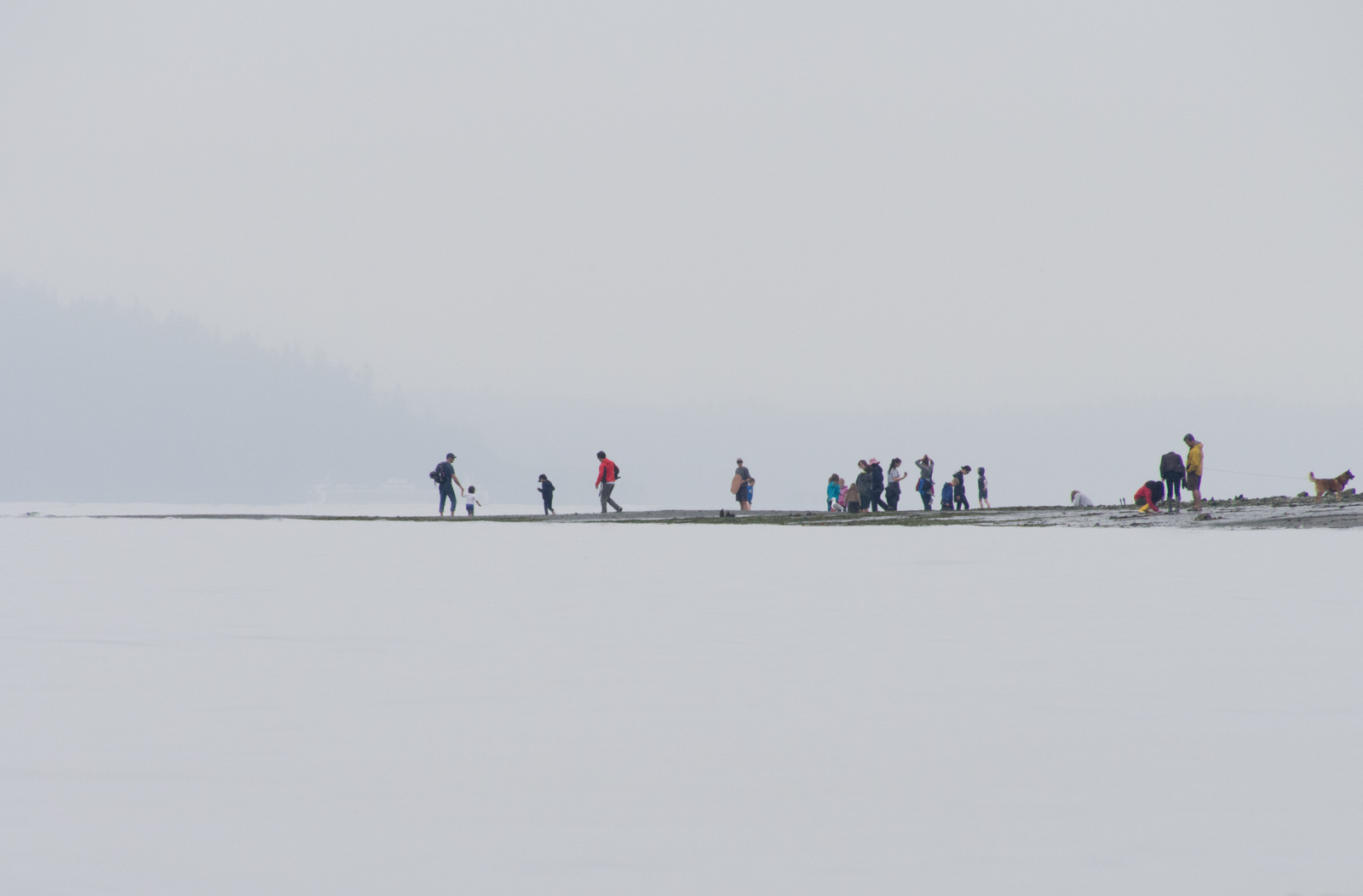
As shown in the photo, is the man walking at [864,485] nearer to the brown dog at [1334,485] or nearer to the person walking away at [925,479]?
the person walking away at [925,479]

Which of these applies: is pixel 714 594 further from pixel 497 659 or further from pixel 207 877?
pixel 207 877

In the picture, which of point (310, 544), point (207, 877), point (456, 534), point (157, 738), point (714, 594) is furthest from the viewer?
point (456, 534)

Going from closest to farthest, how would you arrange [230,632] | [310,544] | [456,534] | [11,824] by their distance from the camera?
[11,824] < [230,632] < [310,544] < [456,534]

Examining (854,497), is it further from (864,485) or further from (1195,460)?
(1195,460)

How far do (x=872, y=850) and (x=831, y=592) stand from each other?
8980mm

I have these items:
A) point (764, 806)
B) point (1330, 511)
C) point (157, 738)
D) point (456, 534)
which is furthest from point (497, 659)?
point (1330, 511)

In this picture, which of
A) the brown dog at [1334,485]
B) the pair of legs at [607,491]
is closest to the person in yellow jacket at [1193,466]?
the brown dog at [1334,485]

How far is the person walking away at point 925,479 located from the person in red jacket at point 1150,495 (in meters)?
6.78

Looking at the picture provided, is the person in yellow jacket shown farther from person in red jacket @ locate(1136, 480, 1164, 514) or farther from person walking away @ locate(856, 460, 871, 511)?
person walking away @ locate(856, 460, 871, 511)

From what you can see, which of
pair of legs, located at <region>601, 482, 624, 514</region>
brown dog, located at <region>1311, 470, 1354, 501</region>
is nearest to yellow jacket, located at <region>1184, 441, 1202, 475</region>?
brown dog, located at <region>1311, 470, 1354, 501</region>

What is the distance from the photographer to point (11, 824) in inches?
179

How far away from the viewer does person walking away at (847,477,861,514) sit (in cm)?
3731

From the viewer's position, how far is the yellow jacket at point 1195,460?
95.1ft

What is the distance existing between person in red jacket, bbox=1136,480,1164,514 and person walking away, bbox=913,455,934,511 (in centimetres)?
678
